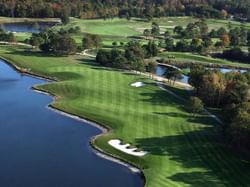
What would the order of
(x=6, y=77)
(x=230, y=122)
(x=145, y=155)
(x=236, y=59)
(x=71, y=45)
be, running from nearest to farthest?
(x=145, y=155) → (x=230, y=122) → (x=6, y=77) → (x=71, y=45) → (x=236, y=59)

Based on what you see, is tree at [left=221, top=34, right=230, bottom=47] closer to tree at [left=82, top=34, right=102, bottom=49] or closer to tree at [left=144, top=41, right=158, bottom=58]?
tree at [left=144, top=41, right=158, bottom=58]

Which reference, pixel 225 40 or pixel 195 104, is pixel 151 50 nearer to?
pixel 225 40

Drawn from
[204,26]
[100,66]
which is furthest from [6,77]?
[204,26]

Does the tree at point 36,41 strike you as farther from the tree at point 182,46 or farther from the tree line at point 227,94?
the tree line at point 227,94

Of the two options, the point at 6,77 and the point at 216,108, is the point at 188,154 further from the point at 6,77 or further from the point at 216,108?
the point at 6,77

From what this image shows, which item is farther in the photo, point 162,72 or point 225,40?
point 225,40

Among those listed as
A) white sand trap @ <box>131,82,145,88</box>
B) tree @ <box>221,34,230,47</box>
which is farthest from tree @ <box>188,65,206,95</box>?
tree @ <box>221,34,230,47</box>

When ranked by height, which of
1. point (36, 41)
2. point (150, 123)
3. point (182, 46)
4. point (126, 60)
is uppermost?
point (36, 41)

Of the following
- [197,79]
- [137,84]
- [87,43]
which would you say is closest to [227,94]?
[197,79]
